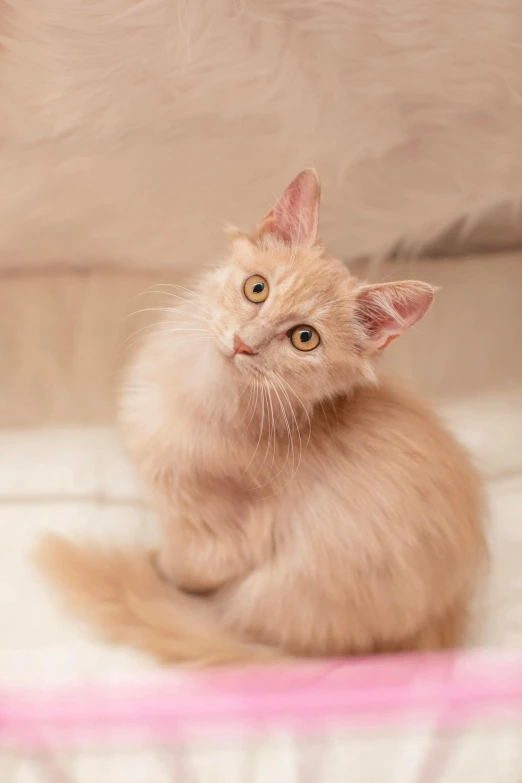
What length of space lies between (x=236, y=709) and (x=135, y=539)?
54 centimetres

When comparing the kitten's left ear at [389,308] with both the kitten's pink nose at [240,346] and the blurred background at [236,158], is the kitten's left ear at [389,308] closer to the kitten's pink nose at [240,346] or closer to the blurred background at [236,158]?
the kitten's pink nose at [240,346]

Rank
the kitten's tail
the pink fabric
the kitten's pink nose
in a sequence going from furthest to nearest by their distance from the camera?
the kitten's tail < the kitten's pink nose < the pink fabric

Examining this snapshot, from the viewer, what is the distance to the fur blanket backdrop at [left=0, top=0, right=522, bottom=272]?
3.52ft

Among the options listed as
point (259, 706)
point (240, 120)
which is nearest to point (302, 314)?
point (259, 706)

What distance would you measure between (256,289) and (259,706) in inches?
19.1

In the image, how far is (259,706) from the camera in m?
0.70

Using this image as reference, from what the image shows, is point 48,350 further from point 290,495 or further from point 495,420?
point 495,420

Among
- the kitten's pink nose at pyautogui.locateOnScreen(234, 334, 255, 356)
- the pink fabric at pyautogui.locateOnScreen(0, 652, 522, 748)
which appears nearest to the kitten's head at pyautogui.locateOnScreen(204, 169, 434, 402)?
the kitten's pink nose at pyautogui.locateOnScreen(234, 334, 255, 356)

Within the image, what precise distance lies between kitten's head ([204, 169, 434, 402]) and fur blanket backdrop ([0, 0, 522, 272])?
42 cm

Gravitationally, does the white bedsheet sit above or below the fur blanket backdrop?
below

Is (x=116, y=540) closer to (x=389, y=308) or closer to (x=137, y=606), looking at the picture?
(x=137, y=606)

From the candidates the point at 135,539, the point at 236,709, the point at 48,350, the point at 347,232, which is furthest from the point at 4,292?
the point at 236,709

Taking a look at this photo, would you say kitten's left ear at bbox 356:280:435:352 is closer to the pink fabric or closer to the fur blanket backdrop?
the pink fabric

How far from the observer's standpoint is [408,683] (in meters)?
0.74
